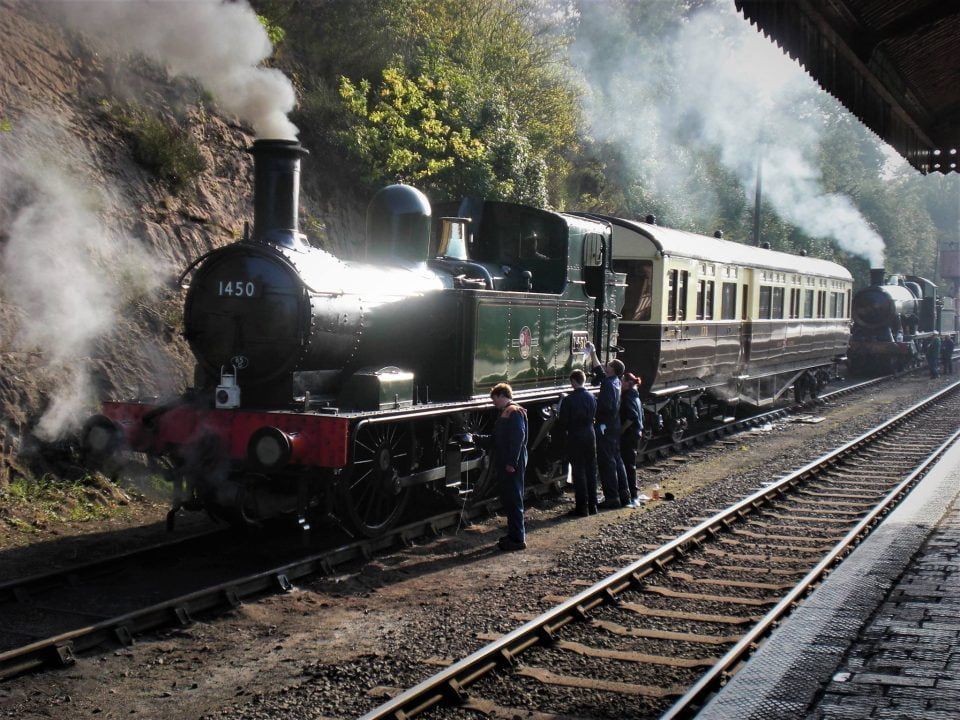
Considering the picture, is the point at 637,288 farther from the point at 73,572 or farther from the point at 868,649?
the point at 73,572

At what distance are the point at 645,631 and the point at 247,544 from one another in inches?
150

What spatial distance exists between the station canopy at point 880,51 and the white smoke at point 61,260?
7.83 metres

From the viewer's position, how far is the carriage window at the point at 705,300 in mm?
15484

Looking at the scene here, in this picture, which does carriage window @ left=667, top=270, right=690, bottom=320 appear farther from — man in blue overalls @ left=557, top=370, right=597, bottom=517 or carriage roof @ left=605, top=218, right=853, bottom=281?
man in blue overalls @ left=557, top=370, right=597, bottom=517

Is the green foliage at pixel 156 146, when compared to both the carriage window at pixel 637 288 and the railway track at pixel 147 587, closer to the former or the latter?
the carriage window at pixel 637 288

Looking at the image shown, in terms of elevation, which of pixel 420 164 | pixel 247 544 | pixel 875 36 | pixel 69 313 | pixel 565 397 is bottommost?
pixel 247 544

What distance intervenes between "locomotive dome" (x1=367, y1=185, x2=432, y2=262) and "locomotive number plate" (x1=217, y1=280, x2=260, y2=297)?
1834mm

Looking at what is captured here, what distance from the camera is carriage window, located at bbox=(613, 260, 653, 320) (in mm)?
13852

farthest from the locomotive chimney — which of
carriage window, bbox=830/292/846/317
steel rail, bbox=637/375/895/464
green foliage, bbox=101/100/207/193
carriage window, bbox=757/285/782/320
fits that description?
carriage window, bbox=830/292/846/317

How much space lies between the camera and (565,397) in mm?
10516

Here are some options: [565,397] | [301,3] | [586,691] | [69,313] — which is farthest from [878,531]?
[301,3]

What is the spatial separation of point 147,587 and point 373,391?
7.49 ft

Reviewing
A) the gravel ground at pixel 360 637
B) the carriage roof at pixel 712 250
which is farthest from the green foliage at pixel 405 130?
the gravel ground at pixel 360 637

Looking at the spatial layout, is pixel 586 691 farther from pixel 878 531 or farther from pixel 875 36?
pixel 878 531
